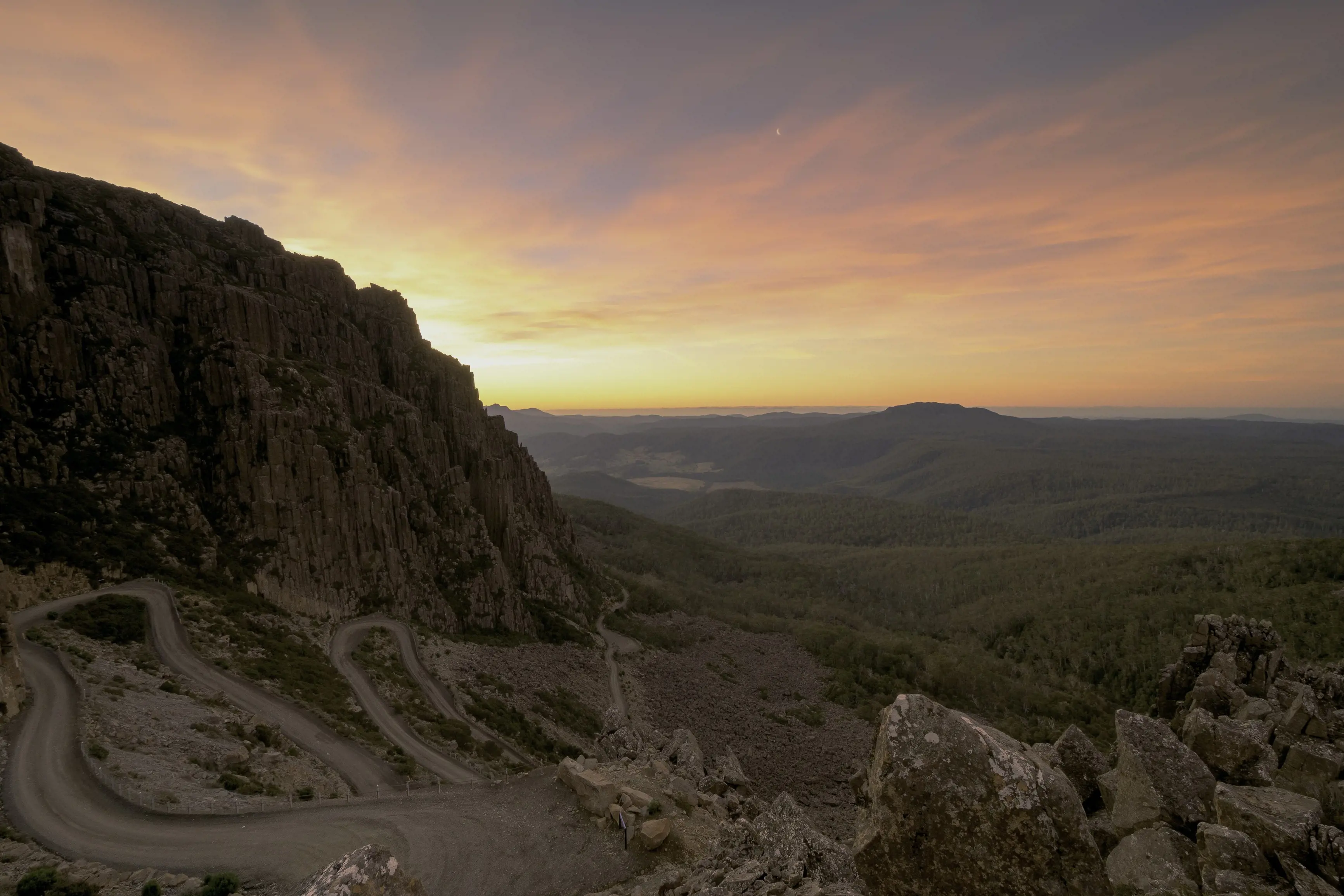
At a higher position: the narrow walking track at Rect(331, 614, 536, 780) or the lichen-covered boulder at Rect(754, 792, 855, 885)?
the lichen-covered boulder at Rect(754, 792, 855, 885)

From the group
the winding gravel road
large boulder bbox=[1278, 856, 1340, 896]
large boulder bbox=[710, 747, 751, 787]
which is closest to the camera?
large boulder bbox=[1278, 856, 1340, 896]

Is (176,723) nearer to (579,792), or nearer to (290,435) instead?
(579,792)

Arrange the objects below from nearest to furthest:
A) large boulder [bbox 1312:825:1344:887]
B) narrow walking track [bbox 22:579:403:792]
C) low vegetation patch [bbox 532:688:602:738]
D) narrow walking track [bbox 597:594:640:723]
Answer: large boulder [bbox 1312:825:1344:887] < narrow walking track [bbox 22:579:403:792] < low vegetation patch [bbox 532:688:602:738] < narrow walking track [bbox 597:594:640:723]

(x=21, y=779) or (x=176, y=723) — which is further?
(x=176, y=723)

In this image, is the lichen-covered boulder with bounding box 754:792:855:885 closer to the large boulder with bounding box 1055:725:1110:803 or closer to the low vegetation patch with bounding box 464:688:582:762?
the large boulder with bounding box 1055:725:1110:803

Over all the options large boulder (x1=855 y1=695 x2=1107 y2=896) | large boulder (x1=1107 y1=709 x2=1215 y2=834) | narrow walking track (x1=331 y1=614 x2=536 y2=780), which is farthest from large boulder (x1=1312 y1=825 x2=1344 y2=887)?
narrow walking track (x1=331 y1=614 x2=536 y2=780)

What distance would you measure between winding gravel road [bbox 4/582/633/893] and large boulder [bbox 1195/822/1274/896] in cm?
1891

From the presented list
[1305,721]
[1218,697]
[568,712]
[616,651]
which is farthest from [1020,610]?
[1305,721]

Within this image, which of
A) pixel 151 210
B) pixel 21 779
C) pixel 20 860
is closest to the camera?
pixel 20 860

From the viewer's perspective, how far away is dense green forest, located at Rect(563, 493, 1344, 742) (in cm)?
8419

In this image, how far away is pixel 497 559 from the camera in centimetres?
8306

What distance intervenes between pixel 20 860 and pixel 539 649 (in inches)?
2279

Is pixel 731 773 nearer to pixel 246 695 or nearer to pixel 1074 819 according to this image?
pixel 1074 819

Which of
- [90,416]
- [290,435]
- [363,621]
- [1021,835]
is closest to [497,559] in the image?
[363,621]
